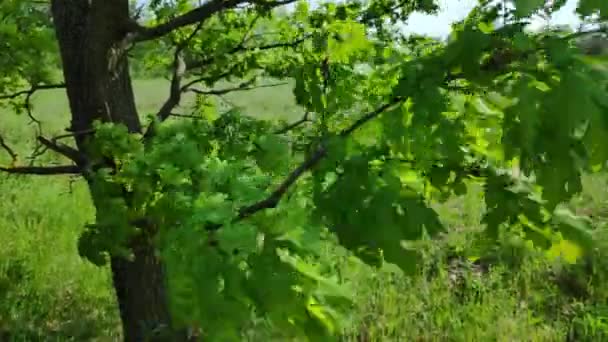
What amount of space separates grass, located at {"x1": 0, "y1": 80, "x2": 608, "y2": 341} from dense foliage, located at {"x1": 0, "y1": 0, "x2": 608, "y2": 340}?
176cm

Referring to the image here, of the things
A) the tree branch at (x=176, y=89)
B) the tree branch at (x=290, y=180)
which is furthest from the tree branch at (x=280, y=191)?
the tree branch at (x=176, y=89)

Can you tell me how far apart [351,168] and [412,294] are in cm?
337

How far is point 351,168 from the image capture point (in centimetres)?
171

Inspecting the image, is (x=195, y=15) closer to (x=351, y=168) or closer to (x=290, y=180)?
(x=290, y=180)

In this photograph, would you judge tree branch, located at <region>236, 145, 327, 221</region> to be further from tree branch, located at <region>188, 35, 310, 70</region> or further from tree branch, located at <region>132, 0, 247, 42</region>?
tree branch, located at <region>188, 35, 310, 70</region>

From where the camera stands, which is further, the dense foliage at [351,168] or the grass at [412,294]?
the grass at [412,294]

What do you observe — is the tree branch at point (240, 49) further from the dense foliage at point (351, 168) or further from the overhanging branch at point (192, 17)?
the dense foliage at point (351, 168)

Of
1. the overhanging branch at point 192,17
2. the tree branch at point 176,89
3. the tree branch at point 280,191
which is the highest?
the overhanging branch at point 192,17

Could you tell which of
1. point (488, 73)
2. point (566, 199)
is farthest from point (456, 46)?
point (566, 199)

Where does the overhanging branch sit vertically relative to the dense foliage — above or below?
above

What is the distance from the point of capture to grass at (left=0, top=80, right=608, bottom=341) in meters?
4.51

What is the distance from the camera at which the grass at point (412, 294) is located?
4.51 metres

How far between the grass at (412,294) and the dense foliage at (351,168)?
1.76m

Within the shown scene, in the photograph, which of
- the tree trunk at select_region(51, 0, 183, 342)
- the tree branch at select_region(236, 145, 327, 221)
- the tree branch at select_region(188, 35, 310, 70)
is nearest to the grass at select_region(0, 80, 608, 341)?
the tree branch at select_region(188, 35, 310, 70)
